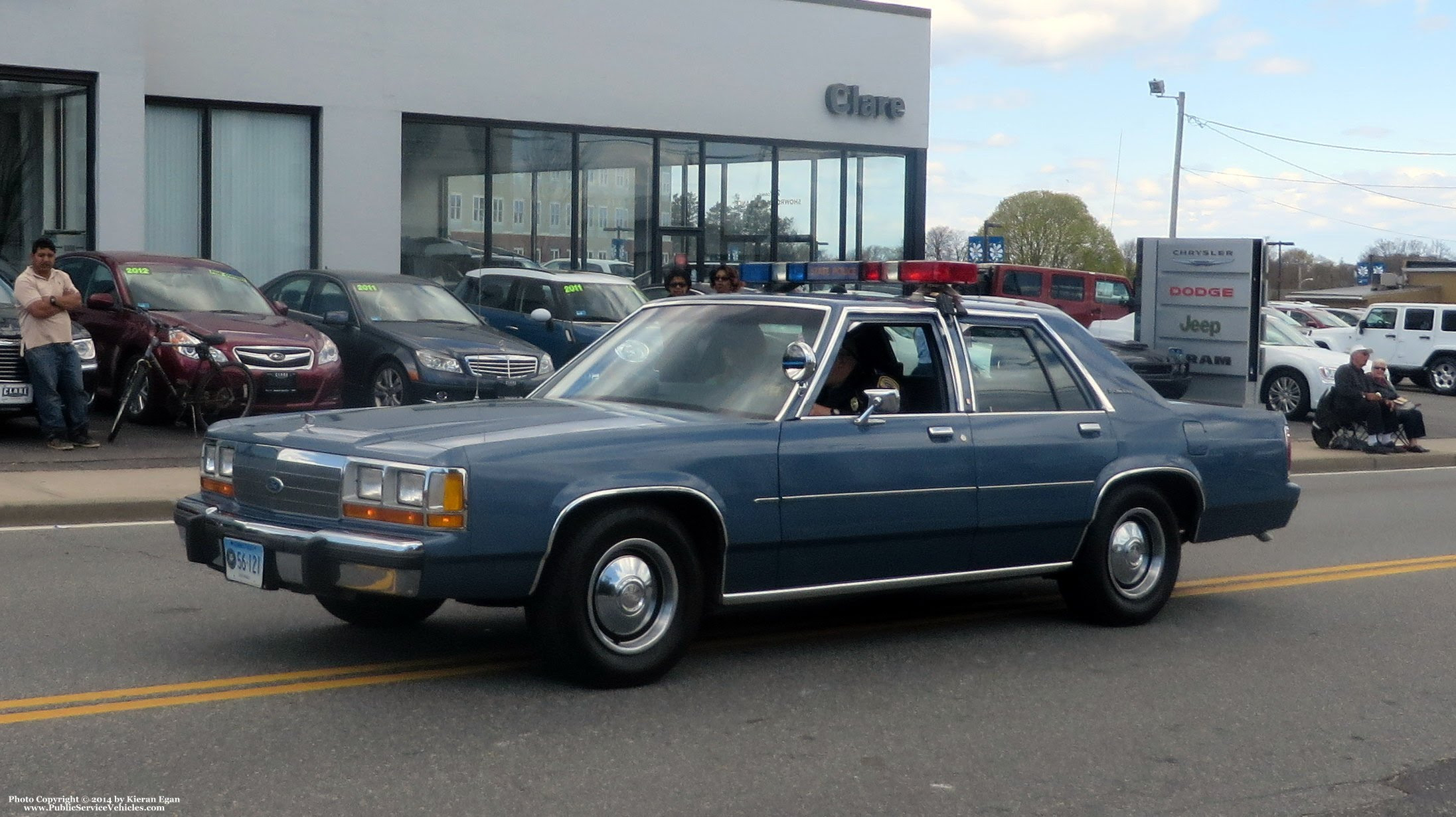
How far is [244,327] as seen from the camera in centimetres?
1491

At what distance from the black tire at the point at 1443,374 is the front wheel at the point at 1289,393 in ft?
34.7

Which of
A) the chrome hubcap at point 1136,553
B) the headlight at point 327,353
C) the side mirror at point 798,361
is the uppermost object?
the side mirror at point 798,361

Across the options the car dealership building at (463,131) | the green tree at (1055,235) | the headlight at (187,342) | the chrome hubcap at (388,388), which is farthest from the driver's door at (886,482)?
the green tree at (1055,235)

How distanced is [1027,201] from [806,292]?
71262 millimetres

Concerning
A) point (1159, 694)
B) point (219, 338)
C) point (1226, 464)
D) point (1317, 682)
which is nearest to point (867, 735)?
point (1159, 694)

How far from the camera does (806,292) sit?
7484 millimetres

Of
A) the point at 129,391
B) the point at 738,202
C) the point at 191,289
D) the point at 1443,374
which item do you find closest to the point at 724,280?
the point at 129,391

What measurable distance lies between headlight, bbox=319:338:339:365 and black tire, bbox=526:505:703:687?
962 cm

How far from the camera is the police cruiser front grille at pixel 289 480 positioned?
5.72 meters

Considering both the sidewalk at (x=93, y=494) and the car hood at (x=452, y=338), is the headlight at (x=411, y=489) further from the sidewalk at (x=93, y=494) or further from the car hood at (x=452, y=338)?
the car hood at (x=452, y=338)

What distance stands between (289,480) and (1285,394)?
20.8 metres

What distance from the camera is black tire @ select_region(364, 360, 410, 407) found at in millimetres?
15766

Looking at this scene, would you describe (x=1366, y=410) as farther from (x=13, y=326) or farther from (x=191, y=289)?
(x=13, y=326)

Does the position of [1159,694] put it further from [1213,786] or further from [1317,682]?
[1213,786]
